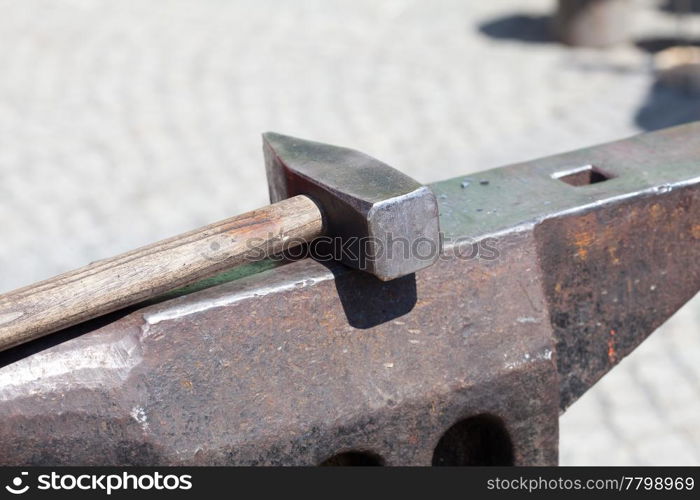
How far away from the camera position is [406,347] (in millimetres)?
1485

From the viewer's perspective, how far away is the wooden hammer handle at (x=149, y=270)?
4.19 ft

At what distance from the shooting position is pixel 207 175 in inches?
194

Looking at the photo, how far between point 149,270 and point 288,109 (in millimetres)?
4435

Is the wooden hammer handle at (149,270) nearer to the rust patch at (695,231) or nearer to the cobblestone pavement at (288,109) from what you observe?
the rust patch at (695,231)

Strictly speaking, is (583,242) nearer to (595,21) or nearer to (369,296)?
(369,296)

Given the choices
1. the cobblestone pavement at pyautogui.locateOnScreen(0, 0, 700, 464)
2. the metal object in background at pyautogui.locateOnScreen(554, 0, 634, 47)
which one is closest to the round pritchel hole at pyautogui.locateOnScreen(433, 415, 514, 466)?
the cobblestone pavement at pyautogui.locateOnScreen(0, 0, 700, 464)

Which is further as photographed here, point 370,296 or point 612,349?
point 612,349

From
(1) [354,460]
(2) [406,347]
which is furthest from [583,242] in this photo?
(1) [354,460]

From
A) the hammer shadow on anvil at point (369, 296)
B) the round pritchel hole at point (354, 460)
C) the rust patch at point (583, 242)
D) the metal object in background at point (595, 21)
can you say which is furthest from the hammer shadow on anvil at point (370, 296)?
the metal object in background at point (595, 21)

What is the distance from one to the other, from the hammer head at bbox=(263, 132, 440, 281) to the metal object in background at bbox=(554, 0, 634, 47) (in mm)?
5647

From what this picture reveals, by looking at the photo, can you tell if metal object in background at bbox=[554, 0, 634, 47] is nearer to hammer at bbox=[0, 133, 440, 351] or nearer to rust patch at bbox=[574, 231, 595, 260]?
rust patch at bbox=[574, 231, 595, 260]

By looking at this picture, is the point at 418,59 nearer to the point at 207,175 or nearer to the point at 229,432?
the point at 207,175

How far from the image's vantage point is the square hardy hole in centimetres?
182
